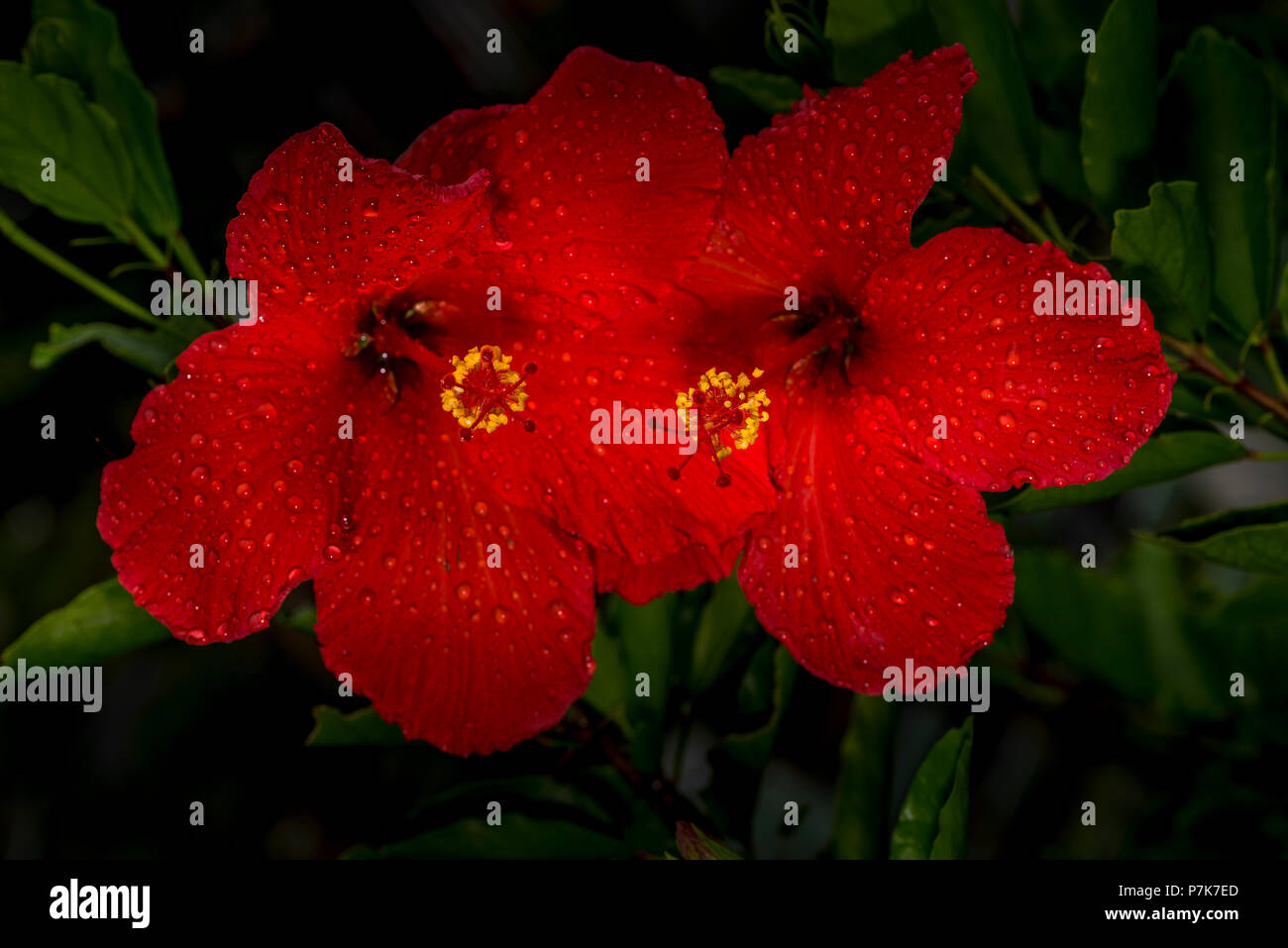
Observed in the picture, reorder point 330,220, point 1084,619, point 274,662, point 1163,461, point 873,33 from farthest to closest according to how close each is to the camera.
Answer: point 274,662
point 1084,619
point 1163,461
point 873,33
point 330,220

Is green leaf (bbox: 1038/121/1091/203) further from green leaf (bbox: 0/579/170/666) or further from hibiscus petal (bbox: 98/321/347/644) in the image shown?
green leaf (bbox: 0/579/170/666)

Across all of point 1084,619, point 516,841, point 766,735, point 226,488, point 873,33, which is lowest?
point 516,841

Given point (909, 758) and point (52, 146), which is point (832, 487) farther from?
point (909, 758)

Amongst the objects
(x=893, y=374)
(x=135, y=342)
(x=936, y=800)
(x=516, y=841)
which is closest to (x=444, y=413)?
(x=135, y=342)

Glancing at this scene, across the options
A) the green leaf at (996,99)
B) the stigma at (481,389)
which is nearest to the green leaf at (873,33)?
the green leaf at (996,99)

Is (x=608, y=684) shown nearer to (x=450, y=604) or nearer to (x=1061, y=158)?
(x=450, y=604)

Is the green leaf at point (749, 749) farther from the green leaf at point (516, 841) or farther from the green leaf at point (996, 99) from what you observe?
the green leaf at point (996, 99)
